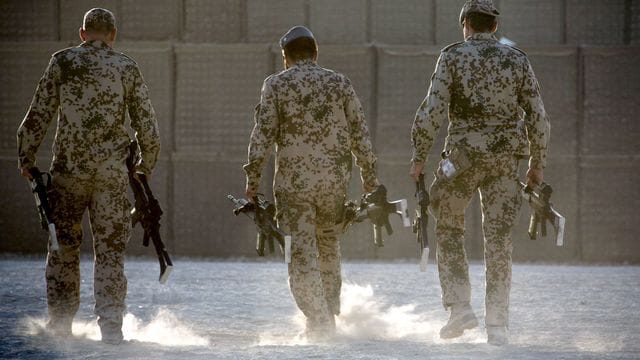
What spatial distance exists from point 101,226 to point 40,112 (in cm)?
75

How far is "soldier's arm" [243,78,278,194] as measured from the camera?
24.6 feet

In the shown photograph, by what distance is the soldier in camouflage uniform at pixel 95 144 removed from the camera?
7375 mm

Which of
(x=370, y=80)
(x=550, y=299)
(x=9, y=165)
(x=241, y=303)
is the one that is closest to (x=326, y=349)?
(x=241, y=303)

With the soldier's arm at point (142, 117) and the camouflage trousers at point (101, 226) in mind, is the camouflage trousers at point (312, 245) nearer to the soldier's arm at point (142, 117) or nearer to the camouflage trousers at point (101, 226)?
the soldier's arm at point (142, 117)

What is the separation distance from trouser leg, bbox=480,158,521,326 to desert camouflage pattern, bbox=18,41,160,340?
2.06 m

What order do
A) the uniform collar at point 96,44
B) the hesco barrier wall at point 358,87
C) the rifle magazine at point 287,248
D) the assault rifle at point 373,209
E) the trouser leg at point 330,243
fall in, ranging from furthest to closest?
the hesco barrier wall at point 358,87 < the assault rifle at point 373,209 < the trouser leg at point 330,243 < the uniform collar at point 96,44 < the rifle magazine at point 287,248

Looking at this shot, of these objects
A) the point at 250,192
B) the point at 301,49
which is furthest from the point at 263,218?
the point at 301,49

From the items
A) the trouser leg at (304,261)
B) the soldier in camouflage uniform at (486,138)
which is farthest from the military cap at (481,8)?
the trouser leg at (304,261)

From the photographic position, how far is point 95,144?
7391mm

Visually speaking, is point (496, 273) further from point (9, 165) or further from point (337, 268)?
point (9, 165)

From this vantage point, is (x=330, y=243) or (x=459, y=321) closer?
(x=459, y=321)

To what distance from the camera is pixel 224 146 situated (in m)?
14.0

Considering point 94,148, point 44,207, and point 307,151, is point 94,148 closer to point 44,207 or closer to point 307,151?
point 44,207

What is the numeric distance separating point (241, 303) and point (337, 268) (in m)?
2.25
